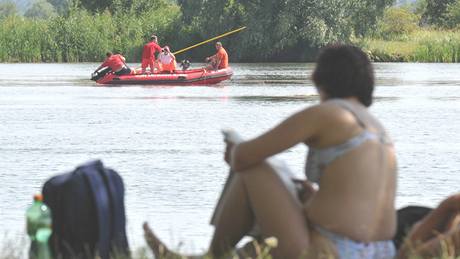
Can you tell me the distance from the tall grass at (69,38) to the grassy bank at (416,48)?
949cm

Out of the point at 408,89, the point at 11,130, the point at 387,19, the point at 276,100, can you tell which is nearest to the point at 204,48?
the point at 387,19

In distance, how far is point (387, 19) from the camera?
7550 cm

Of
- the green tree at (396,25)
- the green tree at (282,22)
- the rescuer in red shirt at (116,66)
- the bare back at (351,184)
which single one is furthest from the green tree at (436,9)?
the bare back at (351,184)

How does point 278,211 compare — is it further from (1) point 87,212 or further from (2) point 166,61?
(2) point 166,61

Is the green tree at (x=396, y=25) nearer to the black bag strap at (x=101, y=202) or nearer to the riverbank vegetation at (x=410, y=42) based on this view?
the riverbank vegetation at (x=410, y=42)

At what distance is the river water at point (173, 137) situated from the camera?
9.91 m

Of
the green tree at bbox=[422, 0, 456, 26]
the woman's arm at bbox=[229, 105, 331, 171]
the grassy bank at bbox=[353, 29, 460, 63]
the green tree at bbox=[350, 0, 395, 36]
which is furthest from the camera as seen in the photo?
the green tree at bbox=[422, 0, 456, 26]

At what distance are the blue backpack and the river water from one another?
1.55 ft

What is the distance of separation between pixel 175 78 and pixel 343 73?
26507 millimetres

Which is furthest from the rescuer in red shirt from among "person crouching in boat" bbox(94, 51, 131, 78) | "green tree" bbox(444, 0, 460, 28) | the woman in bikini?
"green tree" bbox(444, 0, 460, 28)

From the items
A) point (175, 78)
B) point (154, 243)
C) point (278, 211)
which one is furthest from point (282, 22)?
point (278, 211)

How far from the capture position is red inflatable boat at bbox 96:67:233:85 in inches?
1243

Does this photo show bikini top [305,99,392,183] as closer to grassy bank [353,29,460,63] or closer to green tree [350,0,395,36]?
grassy bank [353,29,460,63]

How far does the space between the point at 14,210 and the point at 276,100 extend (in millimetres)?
16223
